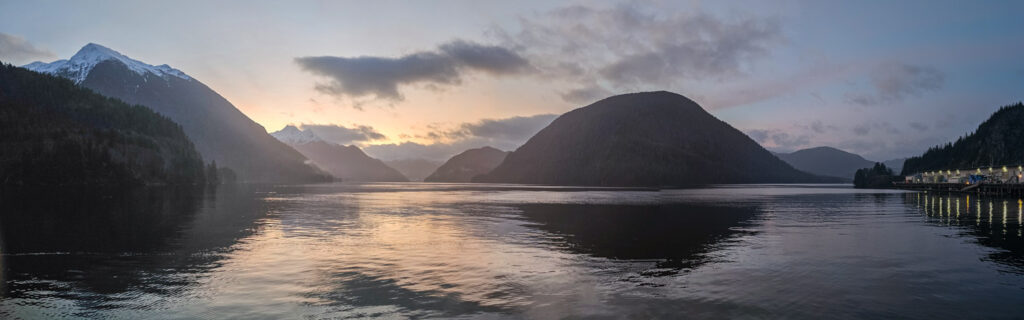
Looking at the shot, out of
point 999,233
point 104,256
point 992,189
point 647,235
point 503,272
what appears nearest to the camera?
point 503,272

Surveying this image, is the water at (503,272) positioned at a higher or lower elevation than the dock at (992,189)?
lower

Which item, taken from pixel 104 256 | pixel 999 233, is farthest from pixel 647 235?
pixel 104 256

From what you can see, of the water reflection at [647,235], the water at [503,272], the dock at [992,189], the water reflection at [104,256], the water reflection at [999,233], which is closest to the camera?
the water at [503,272]

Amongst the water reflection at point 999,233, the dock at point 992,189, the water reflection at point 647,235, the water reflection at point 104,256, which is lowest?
the water reflection at point 104,256

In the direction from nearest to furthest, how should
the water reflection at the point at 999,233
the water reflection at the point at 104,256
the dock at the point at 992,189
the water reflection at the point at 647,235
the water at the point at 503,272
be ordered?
the water at the point at 503,272, the water reflection at the point at 104,256, the water reflection at the point at 999,233, the water reflection at the point at 647,235, the dock at the point at 992,189

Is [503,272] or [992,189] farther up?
[992,189]

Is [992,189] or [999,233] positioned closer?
[999,233]

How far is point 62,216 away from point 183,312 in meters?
63.0

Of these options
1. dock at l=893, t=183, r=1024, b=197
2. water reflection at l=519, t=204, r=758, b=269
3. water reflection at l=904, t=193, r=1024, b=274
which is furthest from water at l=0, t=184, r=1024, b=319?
dock at l=893, t=183, r=1024, b=197

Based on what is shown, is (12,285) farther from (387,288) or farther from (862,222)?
(862,222)

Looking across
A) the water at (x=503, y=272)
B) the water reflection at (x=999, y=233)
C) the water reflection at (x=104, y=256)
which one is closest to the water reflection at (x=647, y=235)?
the water at (x=503, y=272)

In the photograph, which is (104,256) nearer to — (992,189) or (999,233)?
(999,233)

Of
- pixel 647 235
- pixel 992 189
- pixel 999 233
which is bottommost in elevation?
pixel 647 235

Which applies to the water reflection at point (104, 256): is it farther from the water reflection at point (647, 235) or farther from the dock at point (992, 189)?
the dock at point (992, 189)
